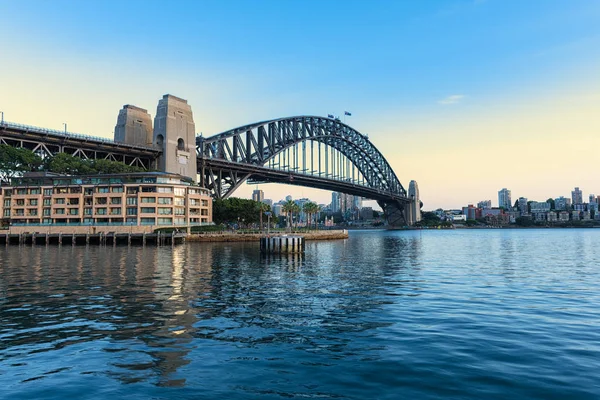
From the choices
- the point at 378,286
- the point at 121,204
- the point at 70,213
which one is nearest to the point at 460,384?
the point at 378,286

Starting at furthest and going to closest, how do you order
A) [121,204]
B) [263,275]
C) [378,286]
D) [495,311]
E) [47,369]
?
1. [121,204]
2. [263,275]
3. [378,286]
4. [495,311]
5. [47,369]

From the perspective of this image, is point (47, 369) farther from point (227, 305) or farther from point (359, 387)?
point (227, 305)

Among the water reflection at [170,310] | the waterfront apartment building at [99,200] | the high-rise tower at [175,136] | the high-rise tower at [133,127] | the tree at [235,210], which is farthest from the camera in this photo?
the tree at [235,210]

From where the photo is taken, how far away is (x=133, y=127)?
125000 millimetres

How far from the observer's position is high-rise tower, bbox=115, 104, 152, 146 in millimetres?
123312

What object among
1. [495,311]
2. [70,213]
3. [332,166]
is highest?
[332,166]

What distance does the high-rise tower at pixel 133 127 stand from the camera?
123312mm

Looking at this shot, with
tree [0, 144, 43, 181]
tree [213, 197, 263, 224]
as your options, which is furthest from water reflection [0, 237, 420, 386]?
tree [213, 197, 263, 224]

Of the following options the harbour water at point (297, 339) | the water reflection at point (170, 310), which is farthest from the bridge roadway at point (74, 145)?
the harbour water at point (297, 339)

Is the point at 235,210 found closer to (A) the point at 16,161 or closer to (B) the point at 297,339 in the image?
(A) the point at 16,161

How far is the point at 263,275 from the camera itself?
4094 cm

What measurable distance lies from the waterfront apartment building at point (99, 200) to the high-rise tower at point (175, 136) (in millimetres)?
15055

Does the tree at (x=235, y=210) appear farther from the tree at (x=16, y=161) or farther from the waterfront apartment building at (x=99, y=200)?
the tree at (x=16, y=161)

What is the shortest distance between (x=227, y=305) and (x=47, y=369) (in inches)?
462
